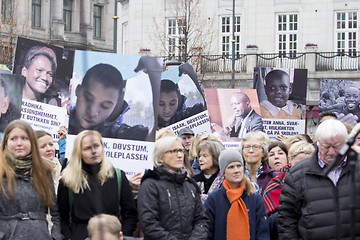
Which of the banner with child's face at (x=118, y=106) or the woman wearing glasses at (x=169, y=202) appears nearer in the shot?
the woman wearing glasses at (x=169, y=202)

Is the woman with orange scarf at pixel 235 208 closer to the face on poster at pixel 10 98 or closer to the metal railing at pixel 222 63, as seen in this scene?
the face on poster at pixel 10 98

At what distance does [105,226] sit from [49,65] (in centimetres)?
447

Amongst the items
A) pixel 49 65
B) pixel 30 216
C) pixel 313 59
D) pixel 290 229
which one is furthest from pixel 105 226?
pixel 313 59

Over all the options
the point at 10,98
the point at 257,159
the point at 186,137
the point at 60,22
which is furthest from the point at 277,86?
the point at 60,22

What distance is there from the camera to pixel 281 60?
3669 centimetres

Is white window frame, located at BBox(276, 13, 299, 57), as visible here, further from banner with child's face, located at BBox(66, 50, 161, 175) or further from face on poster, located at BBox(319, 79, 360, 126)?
banner with child's face, located at BBox(66, 50, 161, 175)

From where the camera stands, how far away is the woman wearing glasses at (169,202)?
18.4 feet

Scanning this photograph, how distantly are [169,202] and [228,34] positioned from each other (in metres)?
33.4

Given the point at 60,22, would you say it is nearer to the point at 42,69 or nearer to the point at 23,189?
the point at 42,69

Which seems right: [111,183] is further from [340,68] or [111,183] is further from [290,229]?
[340,68]

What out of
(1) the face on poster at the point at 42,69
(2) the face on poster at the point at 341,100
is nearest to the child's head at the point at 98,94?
(1) the face on poster at the point at 42,69

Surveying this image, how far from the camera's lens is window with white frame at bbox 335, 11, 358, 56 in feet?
120

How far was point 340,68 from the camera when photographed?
35844 millimetres

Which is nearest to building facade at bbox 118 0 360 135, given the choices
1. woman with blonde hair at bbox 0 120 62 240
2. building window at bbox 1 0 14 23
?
building window at bbox 1 0 14 23
